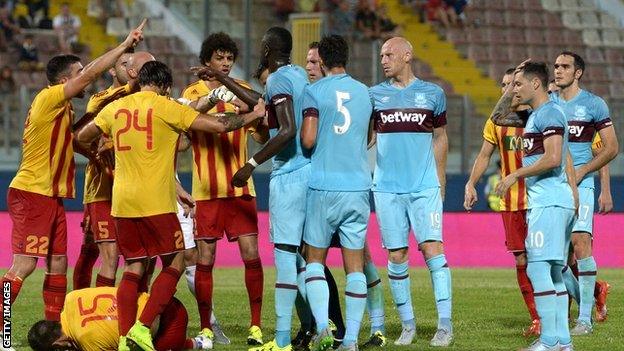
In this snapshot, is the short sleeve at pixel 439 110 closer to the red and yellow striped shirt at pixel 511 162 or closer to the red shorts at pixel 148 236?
the red and yellow striped shirt at pixel 511 162

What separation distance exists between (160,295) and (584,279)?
4.20 meters

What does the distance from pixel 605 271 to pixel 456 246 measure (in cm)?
245

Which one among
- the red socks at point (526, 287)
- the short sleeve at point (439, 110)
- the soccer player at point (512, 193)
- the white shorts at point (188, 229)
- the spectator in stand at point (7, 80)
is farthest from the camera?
the spectator in stand at point (7, 80)

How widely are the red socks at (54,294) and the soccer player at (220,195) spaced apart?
109 cm

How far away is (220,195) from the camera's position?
11055 mm

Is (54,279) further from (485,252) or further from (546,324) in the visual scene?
(485,252)

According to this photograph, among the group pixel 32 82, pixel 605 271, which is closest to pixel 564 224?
pixel 605 271

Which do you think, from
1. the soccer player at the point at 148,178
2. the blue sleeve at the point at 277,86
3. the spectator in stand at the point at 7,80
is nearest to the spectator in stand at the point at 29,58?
the spectator in stand at the point at 7,80

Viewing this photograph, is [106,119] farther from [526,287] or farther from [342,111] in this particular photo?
[526,287]

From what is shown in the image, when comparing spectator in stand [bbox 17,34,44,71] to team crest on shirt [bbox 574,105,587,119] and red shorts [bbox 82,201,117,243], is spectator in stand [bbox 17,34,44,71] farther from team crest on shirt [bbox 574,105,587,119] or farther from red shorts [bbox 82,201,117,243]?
team crest on shirt [bbox 574,105,587,119]

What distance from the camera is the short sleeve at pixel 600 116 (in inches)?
465

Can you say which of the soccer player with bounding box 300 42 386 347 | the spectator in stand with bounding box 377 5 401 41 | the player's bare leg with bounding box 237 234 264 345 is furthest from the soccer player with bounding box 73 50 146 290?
the spectator in stand with bounding box 377 5 401 41

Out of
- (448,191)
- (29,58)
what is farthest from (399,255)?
(29,58)

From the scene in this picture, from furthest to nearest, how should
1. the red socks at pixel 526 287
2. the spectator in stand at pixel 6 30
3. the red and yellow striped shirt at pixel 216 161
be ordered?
the spectator in stand at pixel 6 30 → the red socks at pixel 526 287 → the red and yellow striped shirt at pixel 216 161
